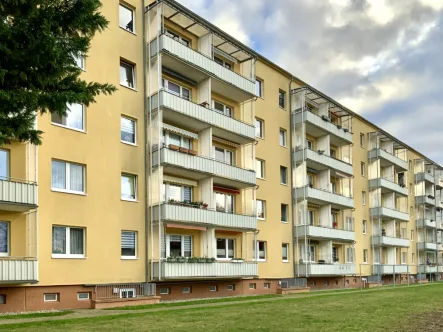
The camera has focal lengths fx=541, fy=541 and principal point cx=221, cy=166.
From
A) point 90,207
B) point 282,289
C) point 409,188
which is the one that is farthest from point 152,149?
point 409,188

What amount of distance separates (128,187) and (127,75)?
5.66 metres

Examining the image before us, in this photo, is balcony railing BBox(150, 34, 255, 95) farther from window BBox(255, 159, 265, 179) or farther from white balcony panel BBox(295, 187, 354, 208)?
white balcony panel BBox(295, 187, 354, 208)

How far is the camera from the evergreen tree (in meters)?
10.5

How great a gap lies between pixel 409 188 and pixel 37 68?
202 ft

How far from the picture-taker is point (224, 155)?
34.2 metres

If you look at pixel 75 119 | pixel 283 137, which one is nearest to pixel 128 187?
pixel 75 119

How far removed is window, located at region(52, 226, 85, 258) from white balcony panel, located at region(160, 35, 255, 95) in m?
10.2

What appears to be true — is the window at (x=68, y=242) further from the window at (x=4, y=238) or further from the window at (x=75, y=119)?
the window at (x=75, y=119)

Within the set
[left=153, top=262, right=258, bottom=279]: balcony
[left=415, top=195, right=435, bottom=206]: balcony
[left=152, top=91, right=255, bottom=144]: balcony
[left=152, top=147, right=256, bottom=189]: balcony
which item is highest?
[left=152, top=91, right=255, bottom=144]: balcony

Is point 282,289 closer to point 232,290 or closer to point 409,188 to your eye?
point 232,290

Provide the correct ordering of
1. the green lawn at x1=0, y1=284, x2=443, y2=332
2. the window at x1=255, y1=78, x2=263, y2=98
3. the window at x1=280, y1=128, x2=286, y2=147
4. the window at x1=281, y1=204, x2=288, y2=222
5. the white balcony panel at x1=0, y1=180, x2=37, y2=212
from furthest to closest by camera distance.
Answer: the window at x1=280, y1=128, x2=286, y2=147 < the window at x1=281, y1=204, x2=288, y2=222 < the window at x1=255, y1=78, x2=263, y2=98 < the white balcony panel at x1=0, y1=180, x2=37, y2=212 < the green lawn at x1=0, y1=284, x2=443, y2=332

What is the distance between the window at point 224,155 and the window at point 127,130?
300 inches

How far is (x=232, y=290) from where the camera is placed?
32125 millimetres

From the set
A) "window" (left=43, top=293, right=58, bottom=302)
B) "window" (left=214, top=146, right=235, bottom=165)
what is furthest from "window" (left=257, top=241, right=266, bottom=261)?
"window" (left=43, top=293, right=58, bottom=302)
